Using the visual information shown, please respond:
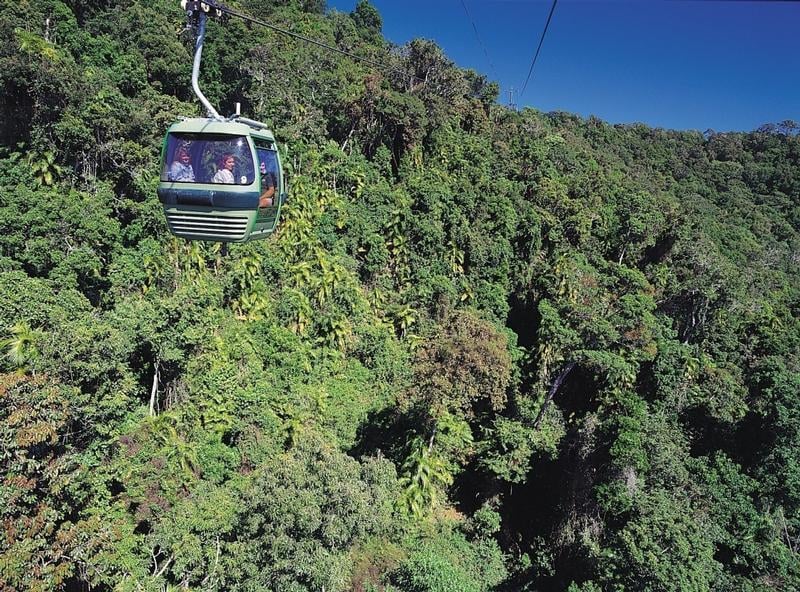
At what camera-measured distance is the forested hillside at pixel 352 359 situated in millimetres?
12180

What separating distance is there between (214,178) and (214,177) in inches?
0.6

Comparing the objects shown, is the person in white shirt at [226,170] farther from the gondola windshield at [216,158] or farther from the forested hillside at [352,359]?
the forested hillside at [352,359]

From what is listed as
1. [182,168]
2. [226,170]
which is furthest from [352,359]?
[226,170]

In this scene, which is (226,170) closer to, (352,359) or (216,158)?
(216,158)

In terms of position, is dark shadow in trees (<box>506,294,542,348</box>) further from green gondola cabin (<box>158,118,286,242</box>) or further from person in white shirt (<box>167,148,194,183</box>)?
person in white shirt (<box>167,148,194,183</box>)

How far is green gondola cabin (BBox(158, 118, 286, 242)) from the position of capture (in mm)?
7457

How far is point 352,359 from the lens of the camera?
23500 mm

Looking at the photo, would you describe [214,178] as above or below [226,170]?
below

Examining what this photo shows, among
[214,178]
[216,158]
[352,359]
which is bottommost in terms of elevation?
[352,359]

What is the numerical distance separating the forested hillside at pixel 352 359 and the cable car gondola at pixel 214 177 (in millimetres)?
6436

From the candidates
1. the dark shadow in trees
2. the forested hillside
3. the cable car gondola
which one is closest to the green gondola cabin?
the cable car gondola

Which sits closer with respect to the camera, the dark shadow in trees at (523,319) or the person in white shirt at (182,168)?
the person in white shirt at (182,168)

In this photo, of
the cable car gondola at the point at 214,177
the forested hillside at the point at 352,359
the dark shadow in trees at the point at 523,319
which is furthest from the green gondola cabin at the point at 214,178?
the dark shadow in trees at the point at 523,319

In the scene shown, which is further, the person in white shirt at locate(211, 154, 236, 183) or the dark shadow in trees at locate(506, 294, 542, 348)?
the dark shadow in trees at locate(506, 294, 542, 348)
